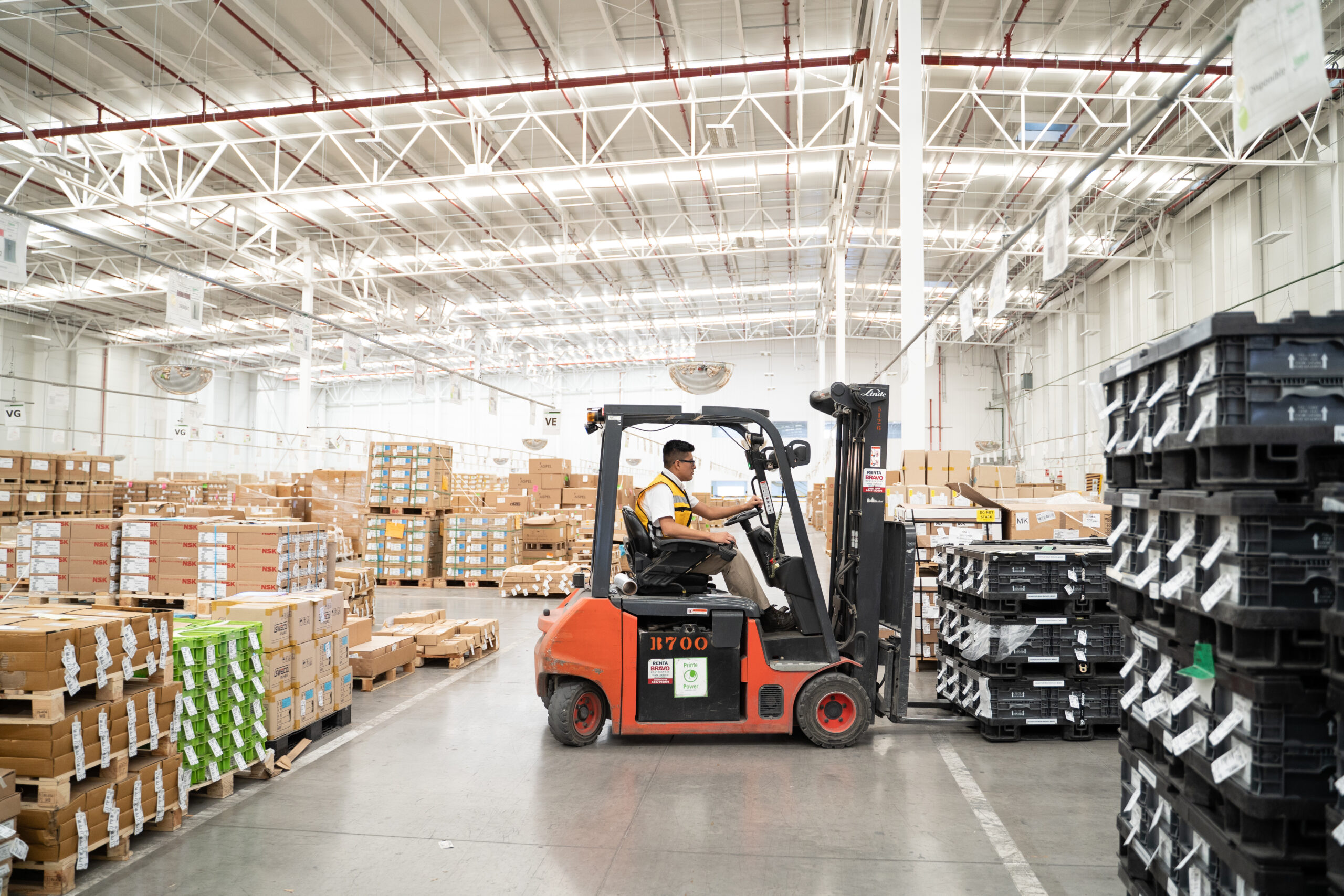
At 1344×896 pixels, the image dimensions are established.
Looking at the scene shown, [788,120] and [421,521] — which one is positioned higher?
[788,120]

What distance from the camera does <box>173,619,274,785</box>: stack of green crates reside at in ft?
14.5

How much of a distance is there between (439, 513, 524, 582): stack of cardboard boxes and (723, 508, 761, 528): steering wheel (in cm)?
1006

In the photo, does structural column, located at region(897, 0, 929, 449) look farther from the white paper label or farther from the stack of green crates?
the white paper label

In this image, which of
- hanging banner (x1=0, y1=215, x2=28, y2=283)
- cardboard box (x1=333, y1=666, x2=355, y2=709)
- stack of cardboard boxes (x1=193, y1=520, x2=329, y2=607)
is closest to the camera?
cardboard box (x1=333, y1=666, x2=355, y2=709)

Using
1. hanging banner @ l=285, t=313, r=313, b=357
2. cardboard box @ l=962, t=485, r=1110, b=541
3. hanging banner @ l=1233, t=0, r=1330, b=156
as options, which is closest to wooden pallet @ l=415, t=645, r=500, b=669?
cardboard box @ l=962, t=485, r=1110, b=541

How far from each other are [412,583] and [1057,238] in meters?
12.9

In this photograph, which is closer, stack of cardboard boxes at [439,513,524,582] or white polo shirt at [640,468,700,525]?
white polo shirt at [640,468,700,525]

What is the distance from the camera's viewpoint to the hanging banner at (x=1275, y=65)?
3100mm

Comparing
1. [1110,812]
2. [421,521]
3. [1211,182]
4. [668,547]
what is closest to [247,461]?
[421,521]

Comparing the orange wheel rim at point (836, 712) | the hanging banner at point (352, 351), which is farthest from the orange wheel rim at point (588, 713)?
the hanging banner at point (352, 351)

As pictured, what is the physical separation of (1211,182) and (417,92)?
1628 centimetres

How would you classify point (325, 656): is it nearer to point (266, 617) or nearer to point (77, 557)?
point (266, 617)

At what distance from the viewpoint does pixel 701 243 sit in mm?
22609

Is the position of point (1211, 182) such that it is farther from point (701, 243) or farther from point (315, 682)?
point (315, 682)
